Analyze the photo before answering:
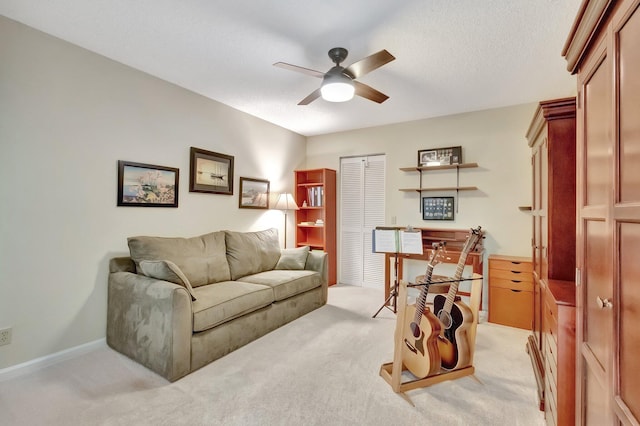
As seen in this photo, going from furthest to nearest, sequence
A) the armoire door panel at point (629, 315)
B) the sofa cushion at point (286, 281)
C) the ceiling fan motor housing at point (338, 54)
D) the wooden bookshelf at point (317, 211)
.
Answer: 1. the wooden bookshelf at point (317, 211)
2. the sofa cushion at point (286, 281)
3. the ceiling fan motor housing at point (338, 54)
4. the armoire door panel at point (629, 315)

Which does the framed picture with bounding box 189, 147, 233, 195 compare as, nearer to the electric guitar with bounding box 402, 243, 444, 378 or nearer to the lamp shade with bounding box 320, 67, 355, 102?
the lamp shade with bounding box 320, 67, 355, 102

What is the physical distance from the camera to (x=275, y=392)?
6.45 feet

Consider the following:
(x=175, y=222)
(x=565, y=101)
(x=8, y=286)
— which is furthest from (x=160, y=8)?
(x=565, y=101)

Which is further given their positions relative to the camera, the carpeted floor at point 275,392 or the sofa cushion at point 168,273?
the sofa cushion at point 168,273

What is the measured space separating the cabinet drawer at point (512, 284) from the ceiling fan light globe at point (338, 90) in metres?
2.50

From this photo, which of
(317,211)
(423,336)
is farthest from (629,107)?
(317,211)

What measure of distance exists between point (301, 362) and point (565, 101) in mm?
2516

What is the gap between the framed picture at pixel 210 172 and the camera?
339 centimetres

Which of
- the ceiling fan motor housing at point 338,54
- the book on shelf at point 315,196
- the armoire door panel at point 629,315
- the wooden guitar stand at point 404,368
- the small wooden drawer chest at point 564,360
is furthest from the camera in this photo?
the book on shelf at point 315,196

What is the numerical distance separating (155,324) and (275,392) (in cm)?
99

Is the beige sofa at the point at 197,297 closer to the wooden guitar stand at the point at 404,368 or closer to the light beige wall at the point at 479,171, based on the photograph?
the wooden guitar stand at the point at 404,368

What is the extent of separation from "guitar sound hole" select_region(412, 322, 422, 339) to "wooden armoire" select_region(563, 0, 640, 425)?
0.93 m

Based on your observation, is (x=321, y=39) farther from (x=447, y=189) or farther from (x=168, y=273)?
(x=447, y=189)

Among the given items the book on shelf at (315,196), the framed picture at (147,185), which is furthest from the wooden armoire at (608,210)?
the book on shelf at (315,196)
